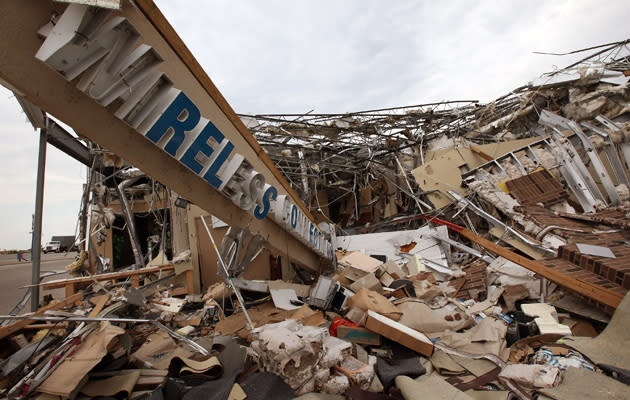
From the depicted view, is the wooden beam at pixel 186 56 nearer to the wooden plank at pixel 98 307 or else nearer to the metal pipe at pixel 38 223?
the wooden plank at pixel 98 307

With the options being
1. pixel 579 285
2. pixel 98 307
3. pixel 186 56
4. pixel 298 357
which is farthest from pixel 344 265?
pixel 186 56

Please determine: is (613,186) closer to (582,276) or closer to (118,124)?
(582,276)

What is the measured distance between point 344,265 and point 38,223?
4.83 m

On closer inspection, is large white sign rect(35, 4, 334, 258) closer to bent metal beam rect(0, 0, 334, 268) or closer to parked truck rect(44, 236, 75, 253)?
bent metal beam rect(0, 0, 334, 268)

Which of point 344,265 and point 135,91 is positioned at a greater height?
point 135,91

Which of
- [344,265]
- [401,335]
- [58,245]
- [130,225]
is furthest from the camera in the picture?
[58,245]

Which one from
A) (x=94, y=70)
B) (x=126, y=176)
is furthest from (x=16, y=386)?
(x=126, y=176)

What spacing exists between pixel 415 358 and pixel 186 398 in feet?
6.66

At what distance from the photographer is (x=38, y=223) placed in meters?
3.55

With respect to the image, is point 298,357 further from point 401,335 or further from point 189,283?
point 189,283

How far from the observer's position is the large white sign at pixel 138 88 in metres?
1.32

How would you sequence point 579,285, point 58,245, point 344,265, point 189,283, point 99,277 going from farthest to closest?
point 58,245
point 344,265
point 189,283
point 99,277
point 579,285

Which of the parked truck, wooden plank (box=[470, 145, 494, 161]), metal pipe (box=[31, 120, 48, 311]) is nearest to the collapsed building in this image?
wooden plank (box=[470, 145, 494, 161])

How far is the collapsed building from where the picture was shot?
203 cm
